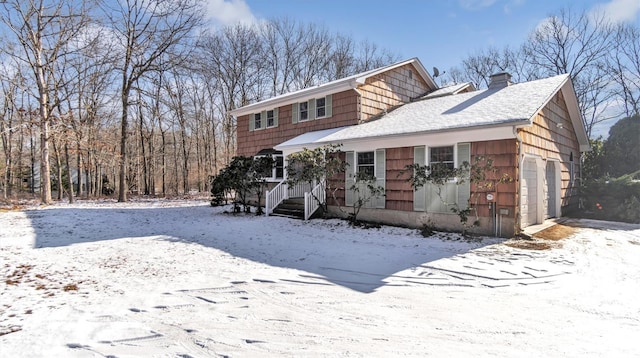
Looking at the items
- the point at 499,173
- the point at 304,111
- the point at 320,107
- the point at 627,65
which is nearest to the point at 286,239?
the point at 499,173

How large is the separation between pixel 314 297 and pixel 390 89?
40.5ft

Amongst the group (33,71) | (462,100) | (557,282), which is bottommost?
(557,282)

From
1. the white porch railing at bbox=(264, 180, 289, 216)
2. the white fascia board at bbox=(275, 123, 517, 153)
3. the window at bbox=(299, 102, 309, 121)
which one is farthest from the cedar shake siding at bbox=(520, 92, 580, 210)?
the window at bbox=(299, 102, 309, 121)

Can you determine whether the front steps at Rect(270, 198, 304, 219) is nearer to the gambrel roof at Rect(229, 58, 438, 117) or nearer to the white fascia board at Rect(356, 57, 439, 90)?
the gambrel roof at Rect(229, 58, 438, 117)

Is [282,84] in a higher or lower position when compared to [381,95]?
higher

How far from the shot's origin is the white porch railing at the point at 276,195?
1326cm

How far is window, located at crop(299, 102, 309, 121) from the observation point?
15.5 m

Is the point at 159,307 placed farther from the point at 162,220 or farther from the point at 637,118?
the point at 637,118

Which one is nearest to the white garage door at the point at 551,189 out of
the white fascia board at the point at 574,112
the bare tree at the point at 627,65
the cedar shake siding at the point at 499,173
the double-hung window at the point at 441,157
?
the white fascia board at the point at 574,112

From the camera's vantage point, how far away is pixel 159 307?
407 centimetres

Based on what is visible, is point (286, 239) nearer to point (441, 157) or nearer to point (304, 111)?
point (441, 157)

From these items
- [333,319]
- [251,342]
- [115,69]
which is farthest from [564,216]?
[115,69]

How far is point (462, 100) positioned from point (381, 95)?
12.0 feet

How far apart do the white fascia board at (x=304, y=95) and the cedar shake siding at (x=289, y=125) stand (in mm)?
230
